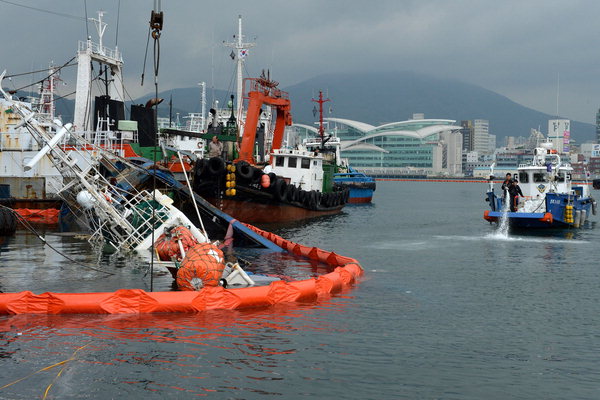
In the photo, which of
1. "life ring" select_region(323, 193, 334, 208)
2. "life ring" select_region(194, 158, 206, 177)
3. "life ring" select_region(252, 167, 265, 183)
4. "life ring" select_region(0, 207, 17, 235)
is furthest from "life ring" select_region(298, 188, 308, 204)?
"life ring" select_region(0, 207, 17, 235)

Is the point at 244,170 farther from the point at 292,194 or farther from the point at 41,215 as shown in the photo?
the point at 41,215

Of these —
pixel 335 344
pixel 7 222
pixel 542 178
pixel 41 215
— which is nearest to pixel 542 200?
pixel 542 178

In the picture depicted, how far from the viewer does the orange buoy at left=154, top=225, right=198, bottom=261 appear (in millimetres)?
19641

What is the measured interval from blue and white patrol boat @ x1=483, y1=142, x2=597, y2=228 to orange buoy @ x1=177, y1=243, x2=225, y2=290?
22830mm

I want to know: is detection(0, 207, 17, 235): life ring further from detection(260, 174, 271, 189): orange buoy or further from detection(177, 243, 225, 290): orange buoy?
detection(177, 243, 225, 290): orange buoy

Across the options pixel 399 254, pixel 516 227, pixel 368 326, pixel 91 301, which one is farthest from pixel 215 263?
pixel 516 227

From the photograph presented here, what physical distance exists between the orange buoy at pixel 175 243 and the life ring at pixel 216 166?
16.7m

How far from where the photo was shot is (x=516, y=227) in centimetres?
3597

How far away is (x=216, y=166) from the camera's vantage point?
37.1 m

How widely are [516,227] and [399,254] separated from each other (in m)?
11.7

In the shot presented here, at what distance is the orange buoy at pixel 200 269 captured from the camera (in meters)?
16.4

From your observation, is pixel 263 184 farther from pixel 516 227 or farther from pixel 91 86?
pixel 91 86

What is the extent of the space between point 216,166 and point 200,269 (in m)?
21.2

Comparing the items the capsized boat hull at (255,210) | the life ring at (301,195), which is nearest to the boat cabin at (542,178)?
the life ring at (301,195)
